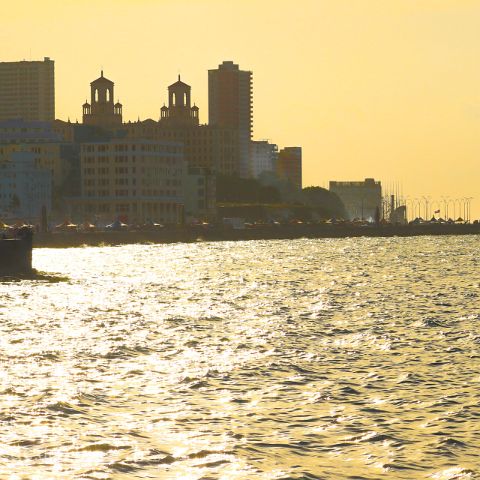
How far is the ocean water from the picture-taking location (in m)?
32.2

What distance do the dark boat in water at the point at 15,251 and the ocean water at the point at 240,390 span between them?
151 ft

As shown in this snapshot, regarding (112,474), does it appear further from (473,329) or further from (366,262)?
(366,262)

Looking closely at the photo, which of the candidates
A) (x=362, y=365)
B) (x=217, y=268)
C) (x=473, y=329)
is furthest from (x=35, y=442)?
(x=217, y=268)

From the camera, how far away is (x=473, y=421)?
37531 millimetres

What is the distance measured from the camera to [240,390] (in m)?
43.2

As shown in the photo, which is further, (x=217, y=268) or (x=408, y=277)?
(x=217, y=268)

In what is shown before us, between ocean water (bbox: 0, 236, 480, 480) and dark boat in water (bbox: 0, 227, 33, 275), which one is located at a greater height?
dark boat in water (bbox: 0, 227, 33, 275)

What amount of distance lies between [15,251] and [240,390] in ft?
320

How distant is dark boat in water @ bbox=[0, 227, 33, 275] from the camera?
447ft

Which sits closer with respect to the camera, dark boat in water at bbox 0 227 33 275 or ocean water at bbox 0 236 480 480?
ocean water at bbox 0 236 480 480

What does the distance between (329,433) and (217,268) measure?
422ft

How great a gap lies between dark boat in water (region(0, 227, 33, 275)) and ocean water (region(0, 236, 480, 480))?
45.9m

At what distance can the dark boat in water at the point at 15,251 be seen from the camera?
447ft

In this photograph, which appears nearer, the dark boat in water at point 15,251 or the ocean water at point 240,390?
the ocean water at point 240,390
